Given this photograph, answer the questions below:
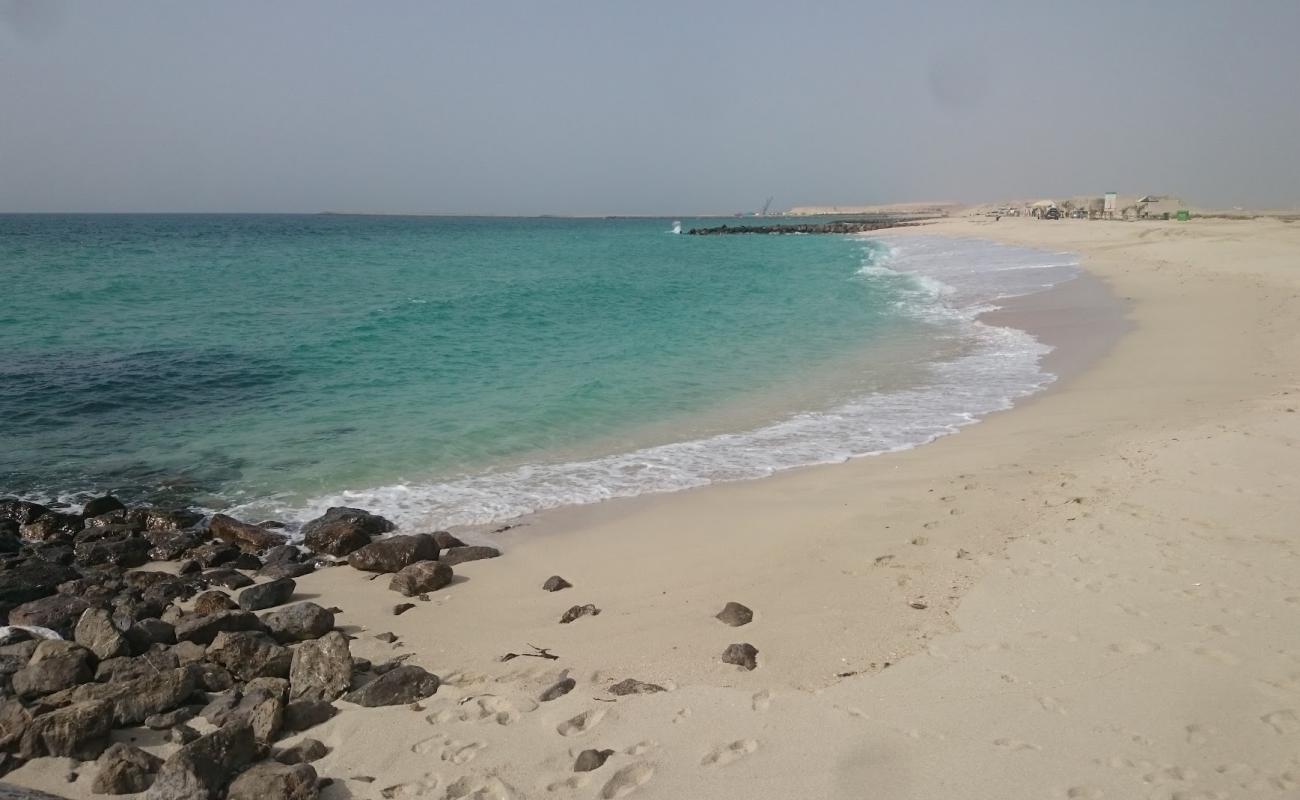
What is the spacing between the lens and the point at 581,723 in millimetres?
4023

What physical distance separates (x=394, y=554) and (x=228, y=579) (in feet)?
4.08

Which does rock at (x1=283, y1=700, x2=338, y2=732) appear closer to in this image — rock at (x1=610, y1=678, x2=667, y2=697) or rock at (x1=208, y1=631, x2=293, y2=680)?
rock at (x1=208, y1=631, x2=293, y2=680)

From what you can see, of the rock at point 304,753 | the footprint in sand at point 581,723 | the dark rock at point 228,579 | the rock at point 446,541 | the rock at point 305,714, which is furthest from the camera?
the rock at point 446,541

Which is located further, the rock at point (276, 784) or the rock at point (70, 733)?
the rock at point (70, 733)

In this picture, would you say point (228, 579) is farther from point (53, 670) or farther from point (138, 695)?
point (138, 695)

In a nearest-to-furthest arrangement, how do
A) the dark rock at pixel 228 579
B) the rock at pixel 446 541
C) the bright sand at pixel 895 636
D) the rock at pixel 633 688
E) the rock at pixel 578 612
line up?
the bright sand at pixel 895 636 < the rock at pixel 633 688 < the rock at pixel 578 612 < the dark rock at pixel 228 579 < the rock at pixel 446 541

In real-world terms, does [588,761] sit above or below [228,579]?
above

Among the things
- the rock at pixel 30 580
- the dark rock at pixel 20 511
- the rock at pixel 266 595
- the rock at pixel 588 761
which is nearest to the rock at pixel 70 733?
the rock at pixel 266 595

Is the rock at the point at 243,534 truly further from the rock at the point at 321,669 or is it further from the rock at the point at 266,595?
the rock at the point at 321,669

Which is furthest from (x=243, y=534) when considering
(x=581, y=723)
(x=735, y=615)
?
(x=735, y=615)

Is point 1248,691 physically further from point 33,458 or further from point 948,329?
point 948,329

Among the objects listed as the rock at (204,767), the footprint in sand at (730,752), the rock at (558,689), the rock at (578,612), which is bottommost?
the rock at (578,612)

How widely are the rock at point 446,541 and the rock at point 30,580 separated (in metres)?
2.74

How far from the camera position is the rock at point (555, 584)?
5.84 m
